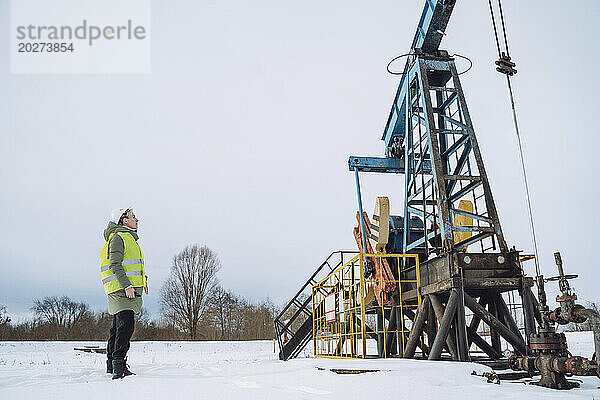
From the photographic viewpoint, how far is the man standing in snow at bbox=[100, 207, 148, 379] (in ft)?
19.4

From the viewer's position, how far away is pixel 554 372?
5066 mm

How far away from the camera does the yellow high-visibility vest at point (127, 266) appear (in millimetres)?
6066

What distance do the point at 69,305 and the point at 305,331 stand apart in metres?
39.8

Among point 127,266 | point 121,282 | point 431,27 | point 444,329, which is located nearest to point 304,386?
point 121,282

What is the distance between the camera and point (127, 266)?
20.1ft

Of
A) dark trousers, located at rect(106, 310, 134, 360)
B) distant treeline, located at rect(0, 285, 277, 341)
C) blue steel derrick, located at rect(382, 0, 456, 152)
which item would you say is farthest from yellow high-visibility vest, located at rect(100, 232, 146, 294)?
distant treeline, located at rect(0, 285, 277, 341)

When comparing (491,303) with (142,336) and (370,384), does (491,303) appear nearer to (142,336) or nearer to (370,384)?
(370,384)

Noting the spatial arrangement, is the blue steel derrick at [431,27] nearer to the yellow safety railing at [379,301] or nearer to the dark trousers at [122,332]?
the yellow safety railing at [379,301]

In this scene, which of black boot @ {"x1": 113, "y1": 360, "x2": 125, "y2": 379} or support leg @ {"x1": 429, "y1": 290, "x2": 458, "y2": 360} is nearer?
black boot @ {"x1": 113, "y1": 360, "x2": 125, "y2": 379}

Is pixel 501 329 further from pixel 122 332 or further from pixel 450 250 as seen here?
pixel 122 332

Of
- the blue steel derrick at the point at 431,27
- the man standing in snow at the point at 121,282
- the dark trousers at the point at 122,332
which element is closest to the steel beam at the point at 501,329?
the man standing in snow at the point at 121,282

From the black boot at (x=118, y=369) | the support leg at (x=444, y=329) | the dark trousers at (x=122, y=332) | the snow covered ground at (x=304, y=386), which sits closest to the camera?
the snow covered ground at (x=304, y=386)

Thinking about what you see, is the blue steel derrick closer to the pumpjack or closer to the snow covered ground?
the pumpjack

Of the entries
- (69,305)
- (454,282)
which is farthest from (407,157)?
(69,305)
